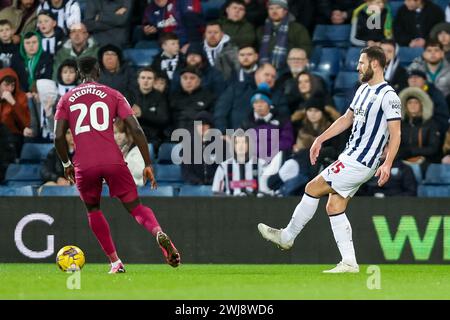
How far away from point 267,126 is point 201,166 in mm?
977

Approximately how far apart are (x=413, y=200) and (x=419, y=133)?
1.41 meters

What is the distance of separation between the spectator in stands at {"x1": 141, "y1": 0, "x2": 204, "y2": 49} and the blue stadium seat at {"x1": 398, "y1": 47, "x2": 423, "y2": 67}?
9.40ft

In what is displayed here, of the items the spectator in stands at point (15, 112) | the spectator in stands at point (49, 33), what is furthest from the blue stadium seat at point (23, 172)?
the spectator in stands at point (49, 33)

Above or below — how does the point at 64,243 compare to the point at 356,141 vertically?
below

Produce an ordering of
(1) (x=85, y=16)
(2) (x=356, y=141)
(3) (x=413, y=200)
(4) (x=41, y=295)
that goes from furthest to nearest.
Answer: (1) (x=85, y=16), (3) (x=413, y=200), (2) (x=356, y=141), (4) (x=41, y=295)

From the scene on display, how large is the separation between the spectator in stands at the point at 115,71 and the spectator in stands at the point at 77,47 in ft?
1.26

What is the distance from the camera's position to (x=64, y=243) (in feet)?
48.6

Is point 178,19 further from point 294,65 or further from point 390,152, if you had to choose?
point 390,152

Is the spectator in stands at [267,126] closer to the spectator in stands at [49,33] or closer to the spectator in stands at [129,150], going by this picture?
the spectator in stands at [129,150]

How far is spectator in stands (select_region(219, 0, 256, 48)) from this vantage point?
17359mm

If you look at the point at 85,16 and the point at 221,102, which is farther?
the point at 85,16

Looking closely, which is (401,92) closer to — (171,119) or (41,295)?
(171,119)

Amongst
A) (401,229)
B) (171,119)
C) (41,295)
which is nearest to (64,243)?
(171,119)

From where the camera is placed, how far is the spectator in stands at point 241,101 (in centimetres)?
1631
